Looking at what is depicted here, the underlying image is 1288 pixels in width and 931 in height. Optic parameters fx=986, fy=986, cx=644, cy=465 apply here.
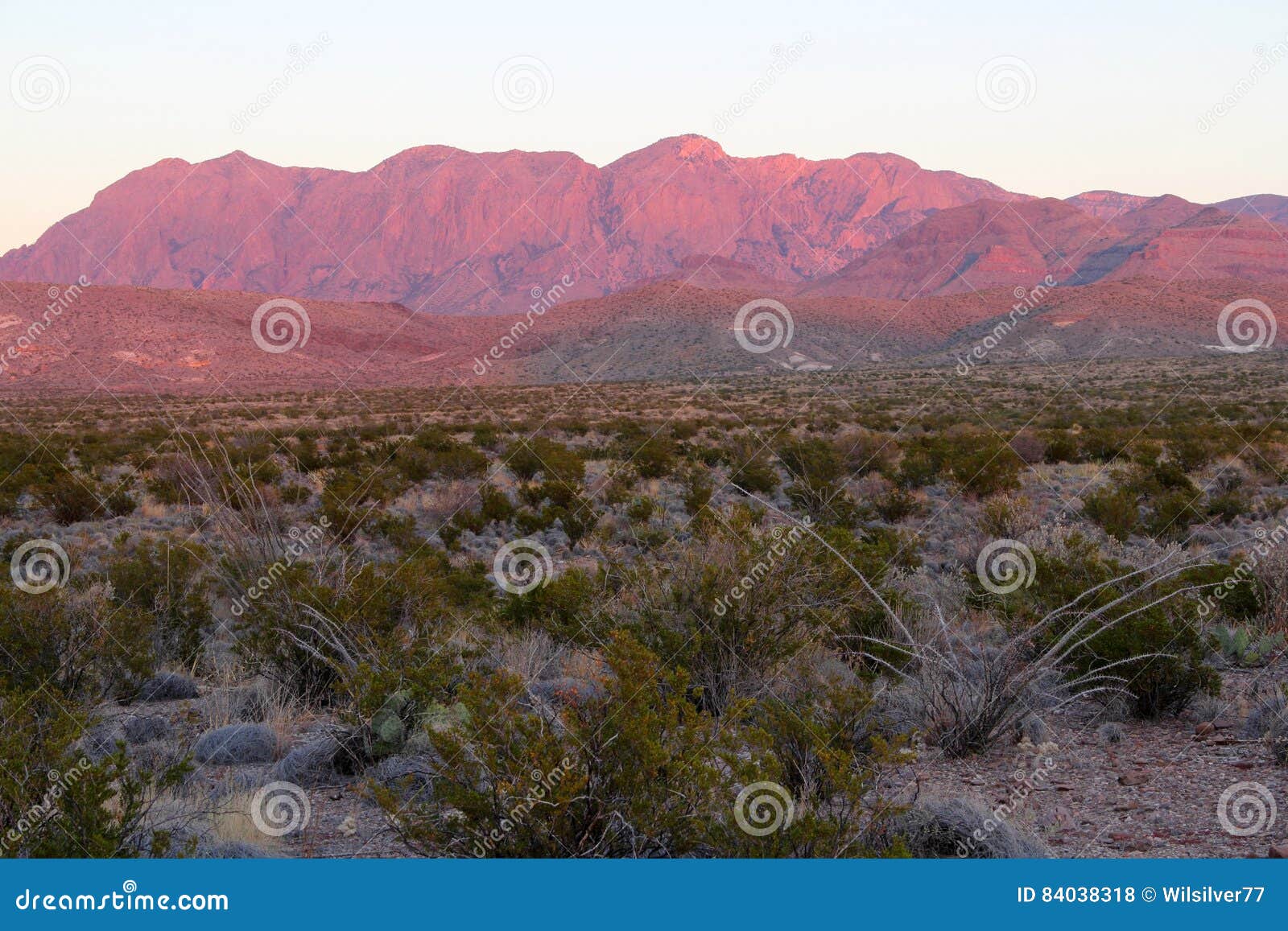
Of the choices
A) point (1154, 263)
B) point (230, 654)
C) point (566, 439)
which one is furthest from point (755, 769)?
point (1154, 263)

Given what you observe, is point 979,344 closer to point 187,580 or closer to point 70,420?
point 70,420

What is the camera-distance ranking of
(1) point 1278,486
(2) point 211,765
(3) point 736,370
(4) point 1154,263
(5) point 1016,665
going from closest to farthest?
(2) point 211,765
(5) point 1016,665
(1) point 1278,486
(3) point 736,370
(4) point 1154,263

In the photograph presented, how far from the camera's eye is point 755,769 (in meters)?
3.70

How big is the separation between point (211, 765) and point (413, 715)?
3.64 feet

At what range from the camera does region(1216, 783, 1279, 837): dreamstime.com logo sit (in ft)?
14.1

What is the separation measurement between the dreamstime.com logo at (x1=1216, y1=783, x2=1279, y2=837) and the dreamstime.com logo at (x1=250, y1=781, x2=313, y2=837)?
4.17 metres
